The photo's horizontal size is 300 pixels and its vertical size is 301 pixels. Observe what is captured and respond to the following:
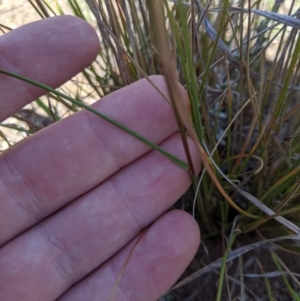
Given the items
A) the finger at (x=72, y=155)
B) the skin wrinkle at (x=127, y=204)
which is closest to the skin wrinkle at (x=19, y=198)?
the finger at (x=72, y=155)

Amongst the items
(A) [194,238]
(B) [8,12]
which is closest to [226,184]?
(A) [194,238]

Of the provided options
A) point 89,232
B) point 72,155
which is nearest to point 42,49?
point 72,155

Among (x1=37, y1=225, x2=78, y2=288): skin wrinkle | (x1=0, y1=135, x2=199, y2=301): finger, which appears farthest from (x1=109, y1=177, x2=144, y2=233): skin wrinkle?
(x1=37, y1=225, x2=78, y2=288): skin wrinkle

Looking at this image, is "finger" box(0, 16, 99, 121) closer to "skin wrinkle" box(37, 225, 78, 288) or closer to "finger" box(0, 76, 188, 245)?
"finger" box(0, 76, 188, 245)

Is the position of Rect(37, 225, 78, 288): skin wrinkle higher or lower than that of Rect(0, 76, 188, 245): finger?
lower

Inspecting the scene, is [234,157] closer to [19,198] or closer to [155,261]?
[155,261]

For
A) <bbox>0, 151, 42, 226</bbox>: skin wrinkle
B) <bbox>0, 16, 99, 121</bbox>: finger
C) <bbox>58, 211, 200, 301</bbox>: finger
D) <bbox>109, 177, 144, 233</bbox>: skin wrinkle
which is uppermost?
<bbox>0, 16, 99, 121</bbox>: finger

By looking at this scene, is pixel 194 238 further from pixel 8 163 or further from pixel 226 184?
pixel 8 163
